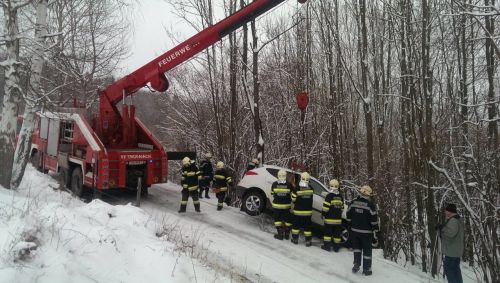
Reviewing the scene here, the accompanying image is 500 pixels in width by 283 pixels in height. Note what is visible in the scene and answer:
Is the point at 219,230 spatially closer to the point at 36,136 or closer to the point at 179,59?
the point at 179,59

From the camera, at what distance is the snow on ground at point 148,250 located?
13.5ft

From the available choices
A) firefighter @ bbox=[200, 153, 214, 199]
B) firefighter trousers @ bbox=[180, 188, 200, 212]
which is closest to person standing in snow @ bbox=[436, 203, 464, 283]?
firefighter trousers @ bbox=[180, 188, 200, 212]

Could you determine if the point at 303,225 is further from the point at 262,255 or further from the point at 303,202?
the point at 262,255

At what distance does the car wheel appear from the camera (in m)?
8.80

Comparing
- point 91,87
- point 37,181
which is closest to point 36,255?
point 37,181

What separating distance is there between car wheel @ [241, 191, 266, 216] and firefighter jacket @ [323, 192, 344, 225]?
1.76 m

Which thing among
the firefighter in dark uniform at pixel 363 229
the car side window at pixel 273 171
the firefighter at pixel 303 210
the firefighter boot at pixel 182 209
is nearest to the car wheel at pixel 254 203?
the car side window at pixel 273 171

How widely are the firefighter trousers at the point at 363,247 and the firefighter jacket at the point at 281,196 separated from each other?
5.48 feet

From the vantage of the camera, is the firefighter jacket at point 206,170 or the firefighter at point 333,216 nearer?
the firefighter at point 333,216

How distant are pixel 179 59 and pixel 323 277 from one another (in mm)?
6021

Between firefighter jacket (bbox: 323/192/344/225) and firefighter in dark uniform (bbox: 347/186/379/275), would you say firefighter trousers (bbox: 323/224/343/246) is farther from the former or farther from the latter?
firefighter in dark uniform (bbox: 347/186/379/275)

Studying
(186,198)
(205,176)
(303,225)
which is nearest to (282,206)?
(303,225)

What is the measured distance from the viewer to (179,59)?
9008mm

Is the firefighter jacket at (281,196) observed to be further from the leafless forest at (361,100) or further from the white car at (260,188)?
the leafless forest at (361,100)
